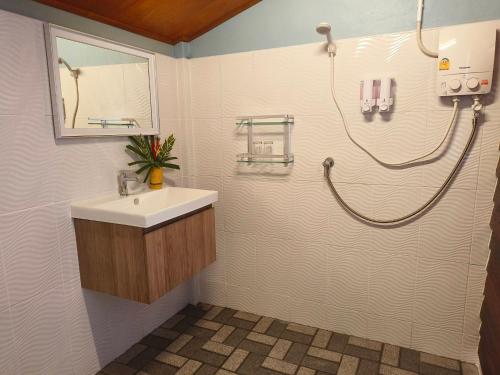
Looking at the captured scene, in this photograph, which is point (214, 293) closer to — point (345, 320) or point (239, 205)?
point (239, 205)

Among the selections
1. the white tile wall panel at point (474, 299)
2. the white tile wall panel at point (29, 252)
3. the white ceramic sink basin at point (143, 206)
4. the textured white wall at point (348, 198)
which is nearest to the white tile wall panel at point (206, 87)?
the textured white wall at point (348, 198)

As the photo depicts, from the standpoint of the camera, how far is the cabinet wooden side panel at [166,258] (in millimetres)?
1537

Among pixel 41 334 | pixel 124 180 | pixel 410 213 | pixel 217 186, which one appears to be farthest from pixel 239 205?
pixel 41 334

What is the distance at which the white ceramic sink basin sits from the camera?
4.88ft

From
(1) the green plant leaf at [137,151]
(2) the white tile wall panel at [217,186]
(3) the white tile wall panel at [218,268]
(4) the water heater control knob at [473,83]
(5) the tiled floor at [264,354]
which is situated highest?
(4) the water heater control knob at [473,83]

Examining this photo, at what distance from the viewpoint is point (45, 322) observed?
1525 mm

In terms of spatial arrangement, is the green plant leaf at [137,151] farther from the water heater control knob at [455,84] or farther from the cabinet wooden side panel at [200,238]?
the water heater control knob at [455,84]

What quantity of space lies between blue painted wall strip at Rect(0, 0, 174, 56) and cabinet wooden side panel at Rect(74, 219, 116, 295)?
884mm

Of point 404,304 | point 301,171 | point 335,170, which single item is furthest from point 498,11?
point 404,304

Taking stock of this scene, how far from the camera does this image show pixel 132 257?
154 cm

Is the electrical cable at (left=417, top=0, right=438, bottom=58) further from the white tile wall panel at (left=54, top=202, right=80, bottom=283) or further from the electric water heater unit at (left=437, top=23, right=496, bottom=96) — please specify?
the white tile wall panel at (left=54, top=202, right=80, bottom=283)

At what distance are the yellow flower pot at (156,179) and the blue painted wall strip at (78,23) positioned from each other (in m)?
0.70

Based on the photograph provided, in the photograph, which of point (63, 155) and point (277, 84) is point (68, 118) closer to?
point (63, 155)

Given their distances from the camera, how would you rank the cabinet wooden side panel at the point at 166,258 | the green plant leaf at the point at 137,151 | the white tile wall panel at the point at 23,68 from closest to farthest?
the white tile wall panel at the point at 23,68 → the cabinet wooden side panel at the point at 166,258 → the green plant leaf at the point at 137,151
